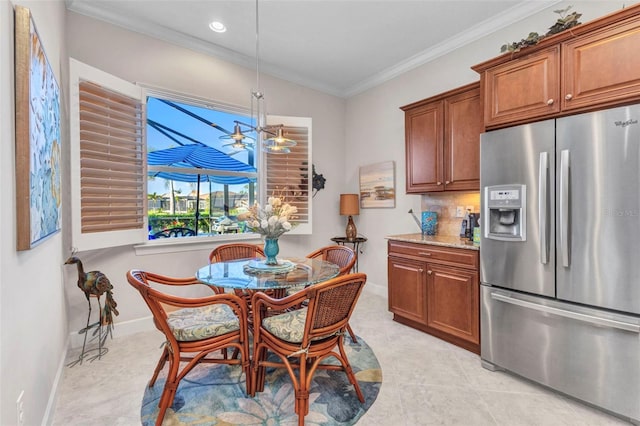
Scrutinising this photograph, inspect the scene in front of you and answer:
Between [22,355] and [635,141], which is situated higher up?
[635,141]

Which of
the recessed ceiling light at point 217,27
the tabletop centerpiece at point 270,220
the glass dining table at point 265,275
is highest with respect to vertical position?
the recessed ceiling light at point 217,27

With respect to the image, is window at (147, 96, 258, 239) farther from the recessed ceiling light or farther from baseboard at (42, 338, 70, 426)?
baseboard at (42, 338, 70, 426)

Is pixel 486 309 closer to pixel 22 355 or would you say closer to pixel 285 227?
pixel 285 227

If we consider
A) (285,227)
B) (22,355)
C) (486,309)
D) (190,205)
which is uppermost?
(190,205)

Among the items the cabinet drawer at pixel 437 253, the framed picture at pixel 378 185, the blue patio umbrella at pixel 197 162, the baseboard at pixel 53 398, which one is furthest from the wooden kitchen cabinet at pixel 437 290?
the baseboard at pixel 53 398

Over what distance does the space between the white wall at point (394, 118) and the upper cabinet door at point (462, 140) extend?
610 mm

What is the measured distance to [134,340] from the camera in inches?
113

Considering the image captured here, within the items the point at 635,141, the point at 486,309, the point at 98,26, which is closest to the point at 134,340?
the point at 98,26

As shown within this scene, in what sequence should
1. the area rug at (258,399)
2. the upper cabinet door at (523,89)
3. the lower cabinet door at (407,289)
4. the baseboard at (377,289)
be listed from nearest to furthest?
1. the area rug at (258,399)
2. the upper cabinet door at (523,89)
3. the lower cabinet door at (407,289)
4. the baseboard at (377,289)

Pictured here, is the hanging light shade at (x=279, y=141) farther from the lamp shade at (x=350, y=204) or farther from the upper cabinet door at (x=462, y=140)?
the lamp shade at (x=350, y=204)

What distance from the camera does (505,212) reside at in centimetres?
231

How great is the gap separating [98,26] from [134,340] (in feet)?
10.2

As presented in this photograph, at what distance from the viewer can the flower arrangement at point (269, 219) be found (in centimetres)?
233

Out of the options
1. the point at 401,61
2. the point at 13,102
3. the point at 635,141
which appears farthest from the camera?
the point at 401,61
